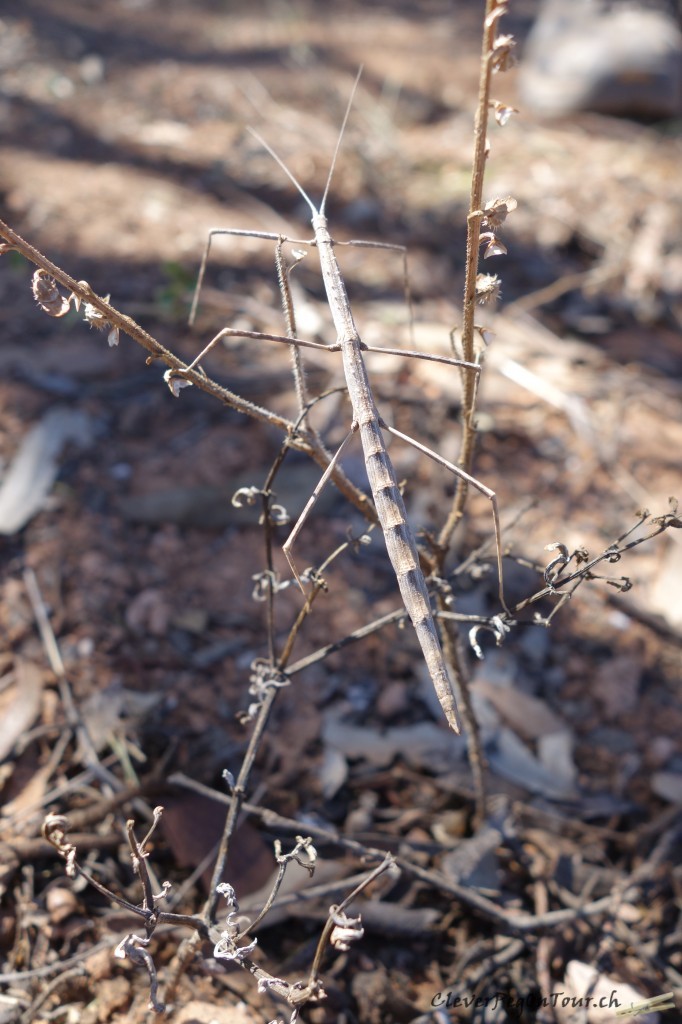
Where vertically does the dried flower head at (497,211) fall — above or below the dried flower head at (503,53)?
below

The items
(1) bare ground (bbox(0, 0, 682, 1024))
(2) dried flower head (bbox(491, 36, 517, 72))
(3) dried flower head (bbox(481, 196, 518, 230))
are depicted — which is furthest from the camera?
(1) bare ground (bbox(0, 0, 682, 1024))

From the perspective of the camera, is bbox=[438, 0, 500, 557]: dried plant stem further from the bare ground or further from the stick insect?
the bare ground

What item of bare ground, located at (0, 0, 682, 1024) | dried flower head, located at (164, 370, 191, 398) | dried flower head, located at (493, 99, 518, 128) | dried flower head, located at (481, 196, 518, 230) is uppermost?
dried flower head, located at (493, 99, 518, 128)

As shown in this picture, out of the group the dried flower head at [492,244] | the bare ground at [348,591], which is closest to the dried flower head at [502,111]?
the dried flower head at [492,244]

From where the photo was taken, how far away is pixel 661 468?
3227 mm

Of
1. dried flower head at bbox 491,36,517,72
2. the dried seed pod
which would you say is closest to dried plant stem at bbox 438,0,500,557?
dried flower head at bbox 491,36,517,72

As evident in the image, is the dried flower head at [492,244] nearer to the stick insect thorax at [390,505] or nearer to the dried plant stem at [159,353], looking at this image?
the stick insect thorax at [390,505]

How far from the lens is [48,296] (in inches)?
52.7

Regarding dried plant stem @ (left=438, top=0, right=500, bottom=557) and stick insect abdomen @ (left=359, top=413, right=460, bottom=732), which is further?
stick insect abdomen @ (left=359, top=413, right=460, bottom=732)

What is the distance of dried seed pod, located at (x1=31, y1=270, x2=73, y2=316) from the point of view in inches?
52.1

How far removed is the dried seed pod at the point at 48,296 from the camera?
132 centimetres

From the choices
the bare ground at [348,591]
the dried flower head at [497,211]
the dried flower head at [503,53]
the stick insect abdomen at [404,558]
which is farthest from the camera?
the bare ground at [348,591]

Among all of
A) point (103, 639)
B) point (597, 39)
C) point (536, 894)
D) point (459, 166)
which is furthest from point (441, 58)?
point (536, 894)

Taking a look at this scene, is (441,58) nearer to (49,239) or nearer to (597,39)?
(597,39)
